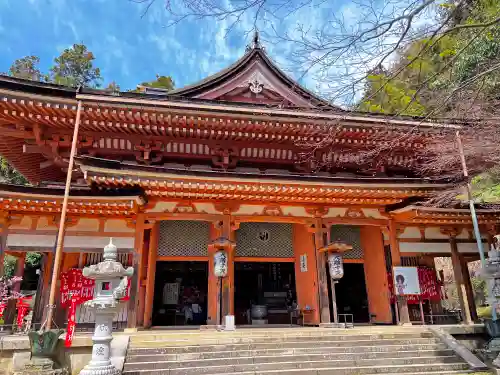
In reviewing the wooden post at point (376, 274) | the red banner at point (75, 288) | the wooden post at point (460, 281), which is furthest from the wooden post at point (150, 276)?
the wooden post at point (460, 281)

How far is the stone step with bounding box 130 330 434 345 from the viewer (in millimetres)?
6965

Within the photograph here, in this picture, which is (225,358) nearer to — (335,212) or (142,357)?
(142,357)

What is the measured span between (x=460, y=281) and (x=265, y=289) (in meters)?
6.38

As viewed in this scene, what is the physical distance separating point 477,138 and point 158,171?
7.83 metres

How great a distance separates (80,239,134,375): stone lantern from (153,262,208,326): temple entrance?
20.4 ft

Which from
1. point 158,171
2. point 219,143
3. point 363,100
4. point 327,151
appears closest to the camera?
point 363,100

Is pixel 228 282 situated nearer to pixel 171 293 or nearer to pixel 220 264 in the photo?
pixel 220 264

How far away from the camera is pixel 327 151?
1091cm

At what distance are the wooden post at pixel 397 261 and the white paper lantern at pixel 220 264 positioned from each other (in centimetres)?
497

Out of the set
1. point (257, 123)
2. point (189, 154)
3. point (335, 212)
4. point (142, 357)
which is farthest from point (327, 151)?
point (142, 357)

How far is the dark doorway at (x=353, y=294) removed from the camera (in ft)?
40.2

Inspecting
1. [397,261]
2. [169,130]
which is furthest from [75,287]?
[397,261]

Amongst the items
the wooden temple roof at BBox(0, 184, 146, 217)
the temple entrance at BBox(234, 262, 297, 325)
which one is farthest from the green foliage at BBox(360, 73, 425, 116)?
the temple entrance at BBox(234, 262, 297, 325)

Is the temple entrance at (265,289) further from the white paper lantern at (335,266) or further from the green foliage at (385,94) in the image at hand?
the green foliage at (385,94)
